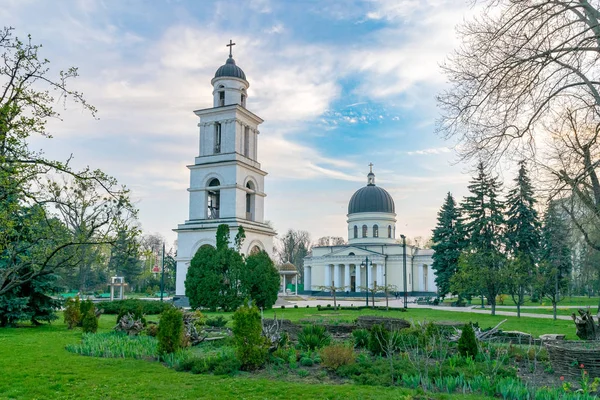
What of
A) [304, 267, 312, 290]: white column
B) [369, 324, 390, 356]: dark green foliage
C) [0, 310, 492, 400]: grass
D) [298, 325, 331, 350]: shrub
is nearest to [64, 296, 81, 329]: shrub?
[0, 310, 492, 400]: grass

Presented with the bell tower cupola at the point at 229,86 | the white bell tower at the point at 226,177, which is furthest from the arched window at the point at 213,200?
the bell tower cupola at the point at 229,86

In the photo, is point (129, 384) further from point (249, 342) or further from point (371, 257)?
point (371, 257)

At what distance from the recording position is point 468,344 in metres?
10.2

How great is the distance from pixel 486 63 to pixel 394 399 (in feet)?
21.4

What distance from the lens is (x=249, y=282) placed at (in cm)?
2655

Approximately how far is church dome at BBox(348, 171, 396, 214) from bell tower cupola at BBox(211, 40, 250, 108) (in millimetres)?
27605

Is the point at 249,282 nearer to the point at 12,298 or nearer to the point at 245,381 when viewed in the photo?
the point at 12,298

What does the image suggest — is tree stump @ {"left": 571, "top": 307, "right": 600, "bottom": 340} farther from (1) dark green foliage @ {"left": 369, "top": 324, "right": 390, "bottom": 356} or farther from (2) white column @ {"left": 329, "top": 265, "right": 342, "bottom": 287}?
(2) white column @ {"left": 329, "top": 265, "right": 342, "bottom": 287}

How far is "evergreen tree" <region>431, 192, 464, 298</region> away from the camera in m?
39.7

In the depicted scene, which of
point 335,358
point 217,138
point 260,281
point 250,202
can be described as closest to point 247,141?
point 217,138

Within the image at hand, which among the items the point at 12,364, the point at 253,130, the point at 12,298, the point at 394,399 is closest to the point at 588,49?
the point at 394,399

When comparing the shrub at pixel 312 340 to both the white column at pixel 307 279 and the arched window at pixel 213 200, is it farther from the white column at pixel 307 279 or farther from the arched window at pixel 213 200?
the white column at pixel 307 279

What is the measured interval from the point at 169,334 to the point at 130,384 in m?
2.68

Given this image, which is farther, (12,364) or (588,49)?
(12,364)
